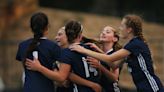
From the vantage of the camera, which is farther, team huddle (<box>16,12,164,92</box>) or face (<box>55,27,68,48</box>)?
face (<box>55,27,68,48</box>)

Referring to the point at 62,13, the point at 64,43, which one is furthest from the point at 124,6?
the point at 64,43

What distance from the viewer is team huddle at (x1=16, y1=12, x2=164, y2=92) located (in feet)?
26.6

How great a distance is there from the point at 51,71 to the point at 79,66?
38 cm

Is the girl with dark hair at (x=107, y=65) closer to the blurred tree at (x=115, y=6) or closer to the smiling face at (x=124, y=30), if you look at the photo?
the smiling face at (x=124, y=30)

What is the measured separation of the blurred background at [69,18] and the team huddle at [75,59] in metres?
8.70

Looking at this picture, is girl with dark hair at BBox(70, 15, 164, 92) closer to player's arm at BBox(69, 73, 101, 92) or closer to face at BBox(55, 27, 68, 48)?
player's arm at BBox(69, 73, 101, 92)

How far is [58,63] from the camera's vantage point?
8.23 metres

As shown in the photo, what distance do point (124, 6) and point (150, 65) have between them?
61.6ft

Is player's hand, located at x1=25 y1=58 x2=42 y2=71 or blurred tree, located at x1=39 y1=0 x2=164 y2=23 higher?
player's hand, located at x1=25 y1=58 x2=42 y2=71

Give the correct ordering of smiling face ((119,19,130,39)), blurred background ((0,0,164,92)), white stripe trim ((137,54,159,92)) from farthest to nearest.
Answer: blurred background ((0,0,164,92))
smiling face ((119,19,130,39))
white stripe trim ((137,54,159,92))

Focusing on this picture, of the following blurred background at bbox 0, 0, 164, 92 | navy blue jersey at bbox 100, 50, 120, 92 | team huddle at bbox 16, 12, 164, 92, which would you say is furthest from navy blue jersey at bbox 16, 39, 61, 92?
blurred background at bbox 0, 0, 164, 92

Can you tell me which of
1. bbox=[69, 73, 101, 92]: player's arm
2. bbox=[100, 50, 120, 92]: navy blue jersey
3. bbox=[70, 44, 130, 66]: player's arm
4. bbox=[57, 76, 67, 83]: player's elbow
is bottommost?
bbox=[100, 50, 120, 92]: navy blue jersey

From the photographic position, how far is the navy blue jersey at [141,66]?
27.0 feet

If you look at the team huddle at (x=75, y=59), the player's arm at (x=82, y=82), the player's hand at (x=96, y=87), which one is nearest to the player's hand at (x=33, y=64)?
the team huddle at (x=75, y=59)
